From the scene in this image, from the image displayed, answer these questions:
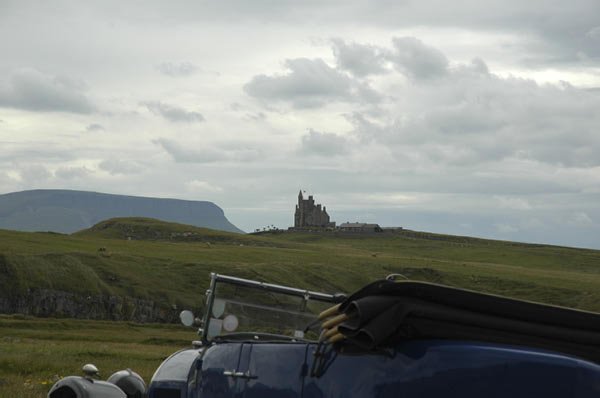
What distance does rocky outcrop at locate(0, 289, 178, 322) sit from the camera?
1687 inches

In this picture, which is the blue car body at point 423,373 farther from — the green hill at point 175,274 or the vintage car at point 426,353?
the green hill at point 175,274

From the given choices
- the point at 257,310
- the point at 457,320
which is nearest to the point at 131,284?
the point at 257,310

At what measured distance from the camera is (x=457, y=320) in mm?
5203

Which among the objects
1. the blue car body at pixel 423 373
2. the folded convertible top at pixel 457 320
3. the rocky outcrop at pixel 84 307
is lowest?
the rocky outcrop at pixel 84 307

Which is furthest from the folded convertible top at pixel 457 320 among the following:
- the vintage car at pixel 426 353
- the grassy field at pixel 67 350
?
the grassy field at pixel 67 350

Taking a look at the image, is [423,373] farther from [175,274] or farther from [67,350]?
[175,274]

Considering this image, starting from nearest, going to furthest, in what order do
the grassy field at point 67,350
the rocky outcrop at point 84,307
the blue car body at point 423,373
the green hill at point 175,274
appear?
1. the blue car body at point 423,373
2. the grassy field at point 67,350
3. the rocky outcrop at point 84,307
4. the green hill at point 175,274

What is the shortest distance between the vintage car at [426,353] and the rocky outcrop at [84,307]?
39.1 m

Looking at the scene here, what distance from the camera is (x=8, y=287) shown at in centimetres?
4366

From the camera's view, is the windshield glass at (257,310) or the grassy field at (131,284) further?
the grassy field at (131,284)

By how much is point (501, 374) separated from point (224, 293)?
4.39m

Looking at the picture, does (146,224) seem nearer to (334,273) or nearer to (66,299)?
(334,273)

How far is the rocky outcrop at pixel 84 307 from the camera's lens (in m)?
42.8

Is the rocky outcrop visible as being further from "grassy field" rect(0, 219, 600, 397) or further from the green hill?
"grassy field" rect(0, 219, 600, 397)
